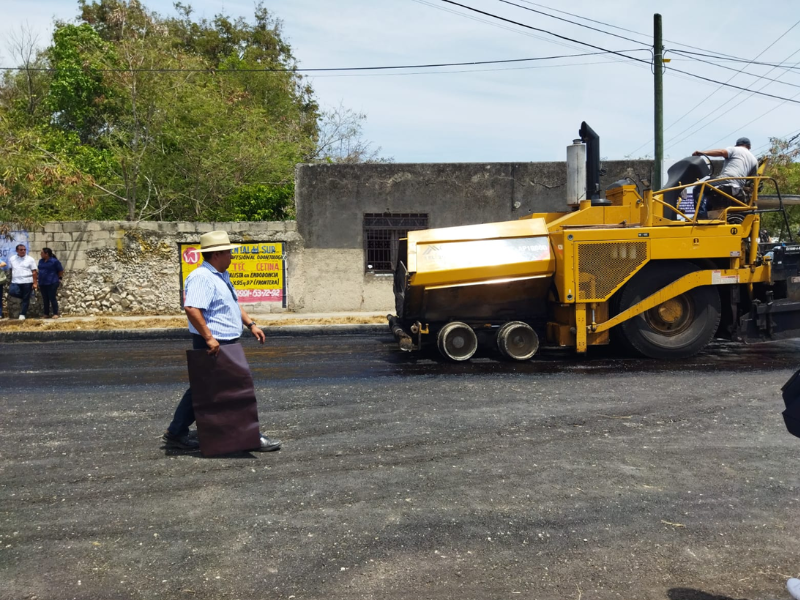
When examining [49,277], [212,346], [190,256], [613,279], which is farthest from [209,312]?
[49,277]

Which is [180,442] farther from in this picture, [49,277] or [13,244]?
[13,244]

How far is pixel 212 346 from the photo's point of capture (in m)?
5.49

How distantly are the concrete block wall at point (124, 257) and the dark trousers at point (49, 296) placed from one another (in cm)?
56

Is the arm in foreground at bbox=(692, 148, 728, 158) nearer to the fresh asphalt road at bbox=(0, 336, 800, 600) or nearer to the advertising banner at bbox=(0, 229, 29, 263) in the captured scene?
the fresh asphalt road at bbox=(0, 336, 800, 600)

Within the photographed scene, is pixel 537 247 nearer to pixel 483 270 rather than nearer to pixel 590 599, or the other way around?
pixel 483 270

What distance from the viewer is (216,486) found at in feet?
16.5

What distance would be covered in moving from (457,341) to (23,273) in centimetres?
1008

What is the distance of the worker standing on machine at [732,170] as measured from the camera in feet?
32.8

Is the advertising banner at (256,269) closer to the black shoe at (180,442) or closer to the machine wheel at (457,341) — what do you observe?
the machine wheel at (457,341)

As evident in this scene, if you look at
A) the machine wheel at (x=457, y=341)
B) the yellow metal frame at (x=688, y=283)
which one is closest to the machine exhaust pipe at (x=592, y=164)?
the yellow metal frame at (x=688, y=283)

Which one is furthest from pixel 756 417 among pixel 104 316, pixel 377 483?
pixel 104 316

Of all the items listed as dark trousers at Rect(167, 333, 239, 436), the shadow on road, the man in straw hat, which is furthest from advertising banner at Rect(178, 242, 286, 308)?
the shadow on road

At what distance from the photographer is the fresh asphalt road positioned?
371cm

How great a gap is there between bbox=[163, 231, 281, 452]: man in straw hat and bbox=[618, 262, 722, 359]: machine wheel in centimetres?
555
